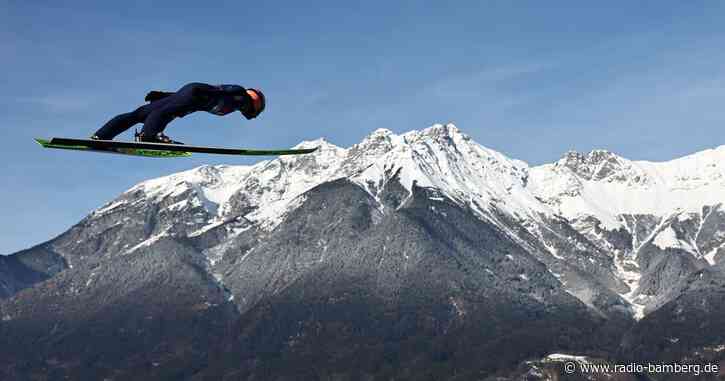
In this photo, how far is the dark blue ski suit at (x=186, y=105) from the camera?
29.1 m

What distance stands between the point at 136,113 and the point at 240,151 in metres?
2.75

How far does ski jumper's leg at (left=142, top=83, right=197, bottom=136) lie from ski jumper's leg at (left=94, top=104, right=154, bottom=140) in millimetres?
524

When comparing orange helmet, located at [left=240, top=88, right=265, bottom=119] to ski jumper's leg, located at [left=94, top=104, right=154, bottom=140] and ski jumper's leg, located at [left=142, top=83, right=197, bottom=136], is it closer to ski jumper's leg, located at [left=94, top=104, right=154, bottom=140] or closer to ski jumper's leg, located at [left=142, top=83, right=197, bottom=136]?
ski jumper's leg, located at [left=142, top=83, right=197, bottom=136]

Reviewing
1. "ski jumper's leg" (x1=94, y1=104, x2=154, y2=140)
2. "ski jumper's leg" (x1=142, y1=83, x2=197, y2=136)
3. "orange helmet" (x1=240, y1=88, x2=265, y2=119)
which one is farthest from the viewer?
"ski jumper's leg" (x1=94, y1=104, x2=154, y2=140)

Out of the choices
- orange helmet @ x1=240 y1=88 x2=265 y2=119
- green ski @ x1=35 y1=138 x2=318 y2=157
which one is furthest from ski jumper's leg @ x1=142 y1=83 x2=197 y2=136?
orange helmet @ x1=240 y1=88 x2=265 y2=119

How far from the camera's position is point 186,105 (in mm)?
29094

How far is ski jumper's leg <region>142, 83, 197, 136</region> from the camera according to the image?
29078 millimetres

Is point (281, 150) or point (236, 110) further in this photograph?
point (281, 150)

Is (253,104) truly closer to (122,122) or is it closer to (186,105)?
(186,105)

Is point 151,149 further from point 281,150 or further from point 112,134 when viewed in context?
point 281,150

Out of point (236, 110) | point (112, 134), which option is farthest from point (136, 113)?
point (236, 110)

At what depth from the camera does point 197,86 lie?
2905 cm

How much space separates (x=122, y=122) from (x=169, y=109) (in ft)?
5.20

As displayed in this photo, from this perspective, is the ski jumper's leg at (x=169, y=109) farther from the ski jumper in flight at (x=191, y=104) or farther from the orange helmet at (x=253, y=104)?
the orange helmet at (x=253, y=104)
